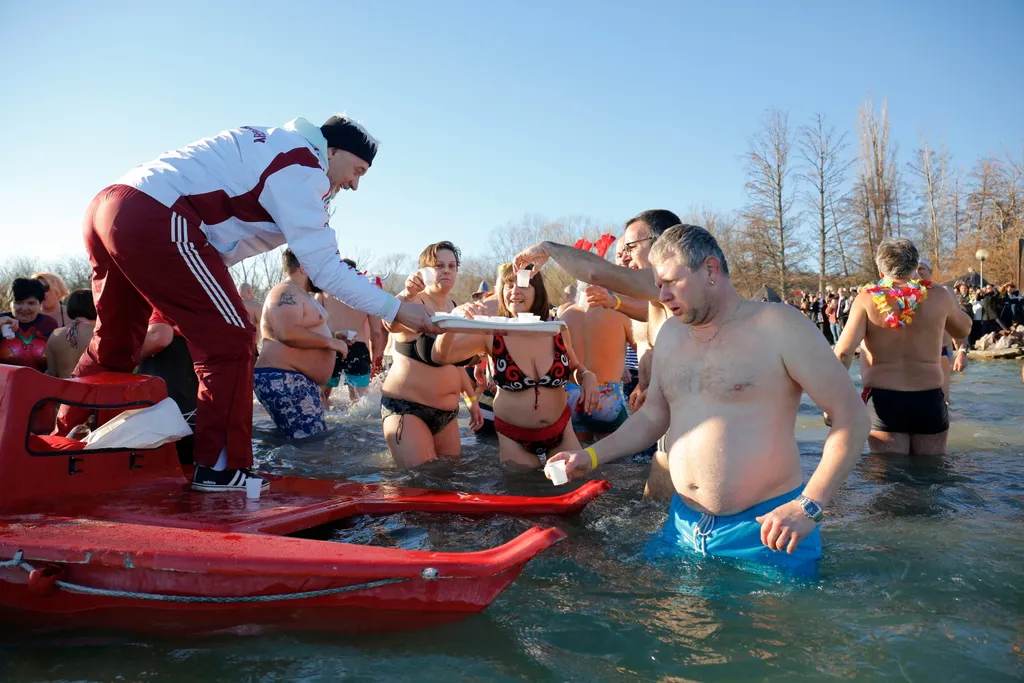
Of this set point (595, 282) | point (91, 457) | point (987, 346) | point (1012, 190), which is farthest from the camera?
point (1012, 190)

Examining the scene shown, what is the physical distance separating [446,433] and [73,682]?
3.57m

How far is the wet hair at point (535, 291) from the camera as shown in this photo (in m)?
5.27

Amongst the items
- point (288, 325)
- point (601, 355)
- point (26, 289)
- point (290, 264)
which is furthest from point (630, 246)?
point (26, 289)

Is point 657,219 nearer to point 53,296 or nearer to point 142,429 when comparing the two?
point 142,429

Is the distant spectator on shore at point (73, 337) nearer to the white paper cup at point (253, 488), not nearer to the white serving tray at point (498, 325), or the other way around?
the white paper cup at point (253, 488)

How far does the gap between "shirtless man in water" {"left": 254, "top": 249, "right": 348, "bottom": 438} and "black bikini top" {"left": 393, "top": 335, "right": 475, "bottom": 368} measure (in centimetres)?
160

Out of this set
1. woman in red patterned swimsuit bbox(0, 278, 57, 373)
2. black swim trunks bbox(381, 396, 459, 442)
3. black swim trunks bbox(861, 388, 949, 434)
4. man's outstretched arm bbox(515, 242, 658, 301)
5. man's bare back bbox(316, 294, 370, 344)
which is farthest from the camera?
man's bare back bbox(316, 294, 370, 344)

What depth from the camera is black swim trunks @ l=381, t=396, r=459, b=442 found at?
5.50 m

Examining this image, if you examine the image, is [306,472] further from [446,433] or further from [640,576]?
[640,576]

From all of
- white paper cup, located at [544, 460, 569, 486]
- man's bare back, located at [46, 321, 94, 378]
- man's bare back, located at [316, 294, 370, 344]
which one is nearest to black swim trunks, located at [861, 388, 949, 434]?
white paper cup, located at [544, 460, 569, 486]

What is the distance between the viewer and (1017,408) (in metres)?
9.53

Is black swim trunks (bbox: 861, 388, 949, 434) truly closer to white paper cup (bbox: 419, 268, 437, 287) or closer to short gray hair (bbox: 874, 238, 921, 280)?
short gray hair (bbox: 874, 238, 921, 280)

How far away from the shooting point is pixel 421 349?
17.9ft

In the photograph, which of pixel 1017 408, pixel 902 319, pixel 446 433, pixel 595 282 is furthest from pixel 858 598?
pixel 1017 408
